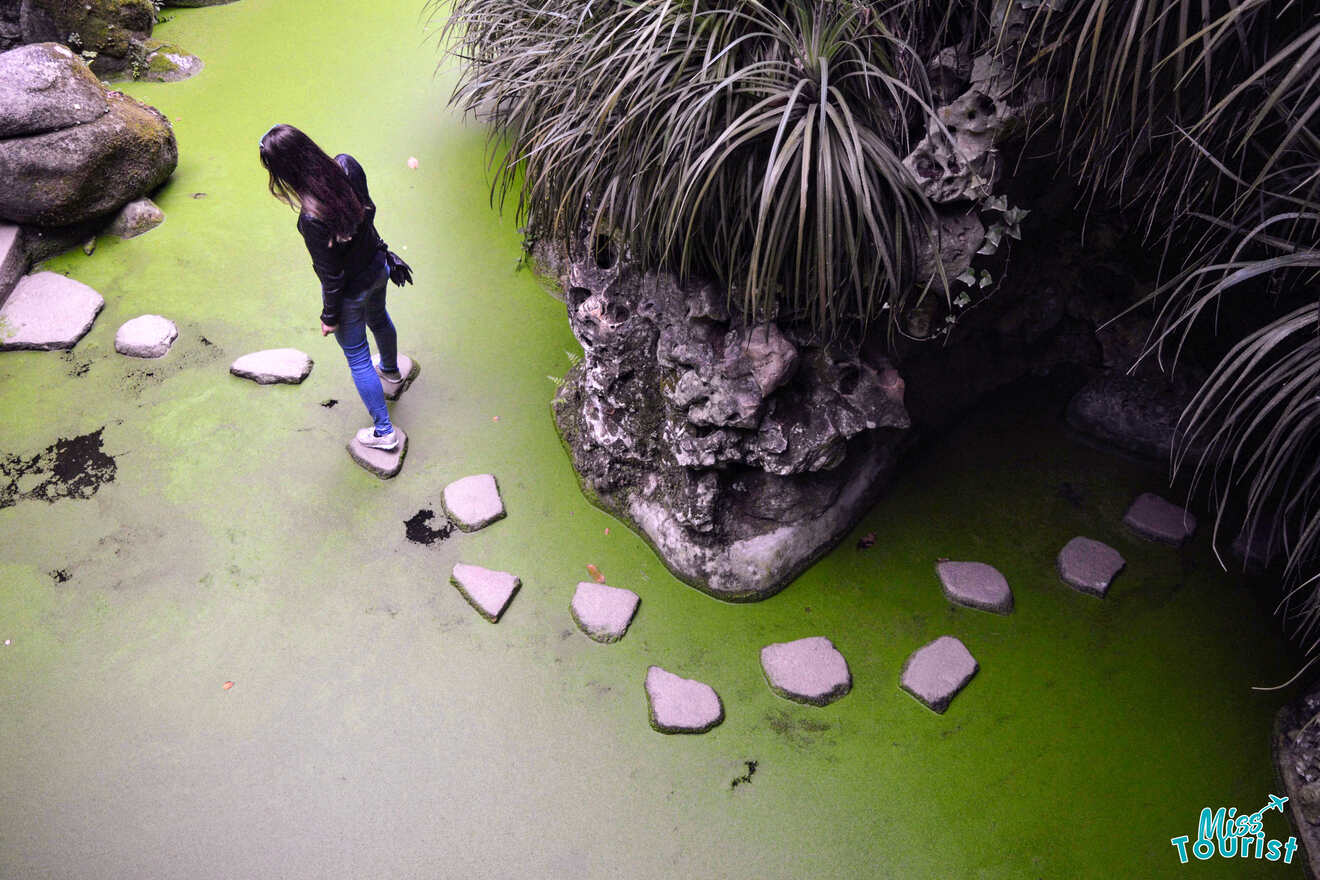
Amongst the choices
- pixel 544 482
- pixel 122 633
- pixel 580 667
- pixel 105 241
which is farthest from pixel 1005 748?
pixel 105 241

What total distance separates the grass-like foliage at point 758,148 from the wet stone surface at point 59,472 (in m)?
1.65

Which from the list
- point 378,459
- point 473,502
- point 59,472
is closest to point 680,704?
point 473,502

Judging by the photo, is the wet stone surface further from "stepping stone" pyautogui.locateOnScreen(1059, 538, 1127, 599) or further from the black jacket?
"stepping stone" pyautogui.locateOnScreen(1059, 538, 1127, 599)

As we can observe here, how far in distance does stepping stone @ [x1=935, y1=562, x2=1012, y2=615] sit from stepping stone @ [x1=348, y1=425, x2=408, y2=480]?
1.67 m

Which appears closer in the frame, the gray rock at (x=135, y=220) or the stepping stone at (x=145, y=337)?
the stepping stone at (x=145, y=337)

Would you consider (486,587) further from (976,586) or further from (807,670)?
(976,586)

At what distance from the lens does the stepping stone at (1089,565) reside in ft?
8.19

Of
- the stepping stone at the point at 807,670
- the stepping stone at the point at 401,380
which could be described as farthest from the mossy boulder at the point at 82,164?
the stepping stone at the point at 807,670

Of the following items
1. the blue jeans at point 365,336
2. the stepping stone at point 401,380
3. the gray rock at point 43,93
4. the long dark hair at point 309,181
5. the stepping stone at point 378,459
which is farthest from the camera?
the gray rock at point 43,93

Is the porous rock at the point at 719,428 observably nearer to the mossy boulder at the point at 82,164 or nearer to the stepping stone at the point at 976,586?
the stepping stone at the point at 976,586

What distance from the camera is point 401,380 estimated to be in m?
2.94

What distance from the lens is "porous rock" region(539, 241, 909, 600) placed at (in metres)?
2.32

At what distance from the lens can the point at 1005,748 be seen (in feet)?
7.19

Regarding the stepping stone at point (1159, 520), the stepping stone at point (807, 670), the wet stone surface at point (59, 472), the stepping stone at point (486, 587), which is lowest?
the wet stone surface at point (59, 472)
